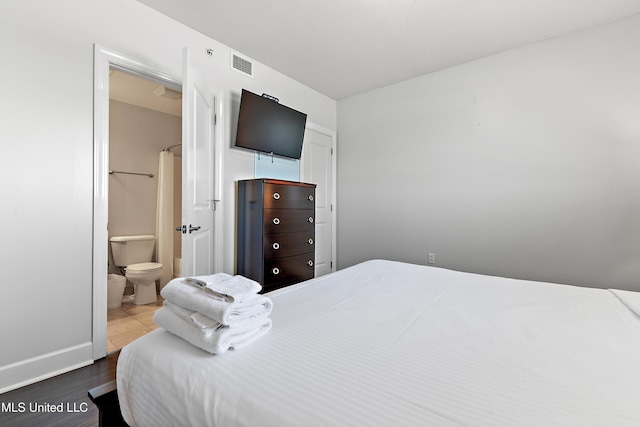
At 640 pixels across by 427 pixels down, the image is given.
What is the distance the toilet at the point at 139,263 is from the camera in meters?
3.22

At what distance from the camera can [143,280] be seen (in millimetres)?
3246

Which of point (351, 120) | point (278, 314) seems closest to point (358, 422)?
point (278, 314)

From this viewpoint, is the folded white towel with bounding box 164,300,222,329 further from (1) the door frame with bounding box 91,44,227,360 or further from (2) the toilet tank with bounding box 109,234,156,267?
(2) the toilet tank with bounding box 109,234,156,267

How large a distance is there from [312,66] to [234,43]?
2.84 ft

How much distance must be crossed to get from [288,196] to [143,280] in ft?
6.57

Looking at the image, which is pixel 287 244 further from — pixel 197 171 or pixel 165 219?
pixel 165 219

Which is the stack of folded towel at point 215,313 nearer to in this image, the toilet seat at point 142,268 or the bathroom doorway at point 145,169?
the toilet seat at point 142,268

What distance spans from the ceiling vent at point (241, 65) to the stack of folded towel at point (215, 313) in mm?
2590

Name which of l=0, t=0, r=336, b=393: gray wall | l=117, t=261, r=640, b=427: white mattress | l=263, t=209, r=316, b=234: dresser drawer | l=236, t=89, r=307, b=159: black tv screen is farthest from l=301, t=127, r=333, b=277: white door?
l=117, t=261, r=640, b=427: white mattress

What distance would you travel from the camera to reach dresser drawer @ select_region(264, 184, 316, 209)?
8.57 feet

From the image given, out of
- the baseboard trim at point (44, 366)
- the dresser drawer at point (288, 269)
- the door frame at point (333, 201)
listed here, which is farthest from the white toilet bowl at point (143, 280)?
the door frame at point (333, 201)

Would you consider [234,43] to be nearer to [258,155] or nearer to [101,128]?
[258,155]

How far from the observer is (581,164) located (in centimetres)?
253

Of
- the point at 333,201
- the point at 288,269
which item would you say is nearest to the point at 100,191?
the point at 288,269
